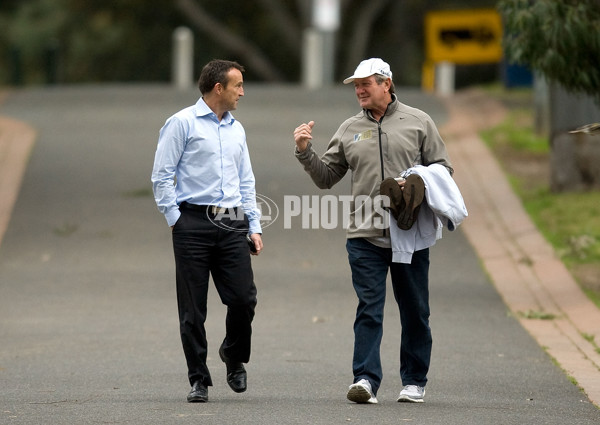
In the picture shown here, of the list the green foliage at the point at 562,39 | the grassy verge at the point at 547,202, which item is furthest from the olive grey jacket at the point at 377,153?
the grassy verge at the point at 547,202

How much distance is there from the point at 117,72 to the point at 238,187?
134 ft

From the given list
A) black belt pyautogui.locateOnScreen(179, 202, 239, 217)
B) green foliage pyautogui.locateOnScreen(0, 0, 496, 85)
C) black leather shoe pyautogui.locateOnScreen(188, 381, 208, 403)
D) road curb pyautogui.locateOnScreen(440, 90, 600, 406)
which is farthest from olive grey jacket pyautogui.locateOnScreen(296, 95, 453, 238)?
green foliage pyautogui.locateOnScreen(0, 0, 496, 85)

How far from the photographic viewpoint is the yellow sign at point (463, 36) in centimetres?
3616

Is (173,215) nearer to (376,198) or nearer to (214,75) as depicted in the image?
(214,75)

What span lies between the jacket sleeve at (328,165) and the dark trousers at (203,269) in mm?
468

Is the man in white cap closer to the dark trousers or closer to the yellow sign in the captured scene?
the dark trousers

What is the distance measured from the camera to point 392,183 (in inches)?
286

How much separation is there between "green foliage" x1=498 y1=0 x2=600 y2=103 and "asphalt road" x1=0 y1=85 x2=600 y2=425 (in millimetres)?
2062

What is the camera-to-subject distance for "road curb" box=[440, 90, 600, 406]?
9.73 meters

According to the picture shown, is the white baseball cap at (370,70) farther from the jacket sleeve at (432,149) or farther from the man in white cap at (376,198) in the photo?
the jacket sleeve at (432,149)

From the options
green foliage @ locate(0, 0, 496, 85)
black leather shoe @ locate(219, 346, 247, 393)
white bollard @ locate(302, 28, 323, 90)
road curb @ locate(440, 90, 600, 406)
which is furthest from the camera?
green foliage @ locate(0, 0, 496, 85)

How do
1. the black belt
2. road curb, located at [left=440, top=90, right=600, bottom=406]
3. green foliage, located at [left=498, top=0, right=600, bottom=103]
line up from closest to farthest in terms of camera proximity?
the black belt < road curb, located at [left=440, top=90, right=600, bottom=406] < green foliage, located at [left=498, top=0, right=600, bottom=103]

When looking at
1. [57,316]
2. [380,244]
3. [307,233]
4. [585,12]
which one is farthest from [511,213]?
[380,244]

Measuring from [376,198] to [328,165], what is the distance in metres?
0.43
